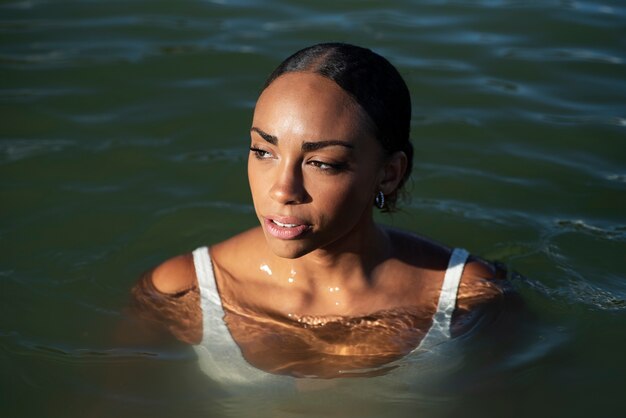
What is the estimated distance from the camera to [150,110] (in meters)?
6.43

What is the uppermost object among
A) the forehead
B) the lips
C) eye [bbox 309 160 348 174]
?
the forehead

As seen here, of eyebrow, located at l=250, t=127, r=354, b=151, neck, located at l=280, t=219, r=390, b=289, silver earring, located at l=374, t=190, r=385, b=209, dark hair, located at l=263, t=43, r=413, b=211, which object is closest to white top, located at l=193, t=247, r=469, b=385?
neck, located at l=280, t=219, r=390, b=289

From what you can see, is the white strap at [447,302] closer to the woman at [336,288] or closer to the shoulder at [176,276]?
the woman at [336,288]

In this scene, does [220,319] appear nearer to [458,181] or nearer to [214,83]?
[458,181]

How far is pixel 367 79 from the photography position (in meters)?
3.47

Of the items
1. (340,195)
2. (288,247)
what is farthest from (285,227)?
(340,195)

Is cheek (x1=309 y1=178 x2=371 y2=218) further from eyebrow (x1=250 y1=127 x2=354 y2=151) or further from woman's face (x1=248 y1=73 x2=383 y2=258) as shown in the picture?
eyebrow (x1=250 y1=127 x2=354 y2=151)

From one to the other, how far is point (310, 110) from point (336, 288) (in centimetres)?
92

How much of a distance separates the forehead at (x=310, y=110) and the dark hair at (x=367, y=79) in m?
0.03

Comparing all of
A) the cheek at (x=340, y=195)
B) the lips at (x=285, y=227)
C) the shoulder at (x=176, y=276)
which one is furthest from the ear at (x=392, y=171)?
the shoulder at (x=176, y=276)

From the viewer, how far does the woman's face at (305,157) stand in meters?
3.39

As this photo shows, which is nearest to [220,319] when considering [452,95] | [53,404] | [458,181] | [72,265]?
[53,404]

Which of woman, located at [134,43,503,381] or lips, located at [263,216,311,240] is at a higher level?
lips, located at [263,216,311,240]

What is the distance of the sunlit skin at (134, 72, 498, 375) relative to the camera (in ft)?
11.2
